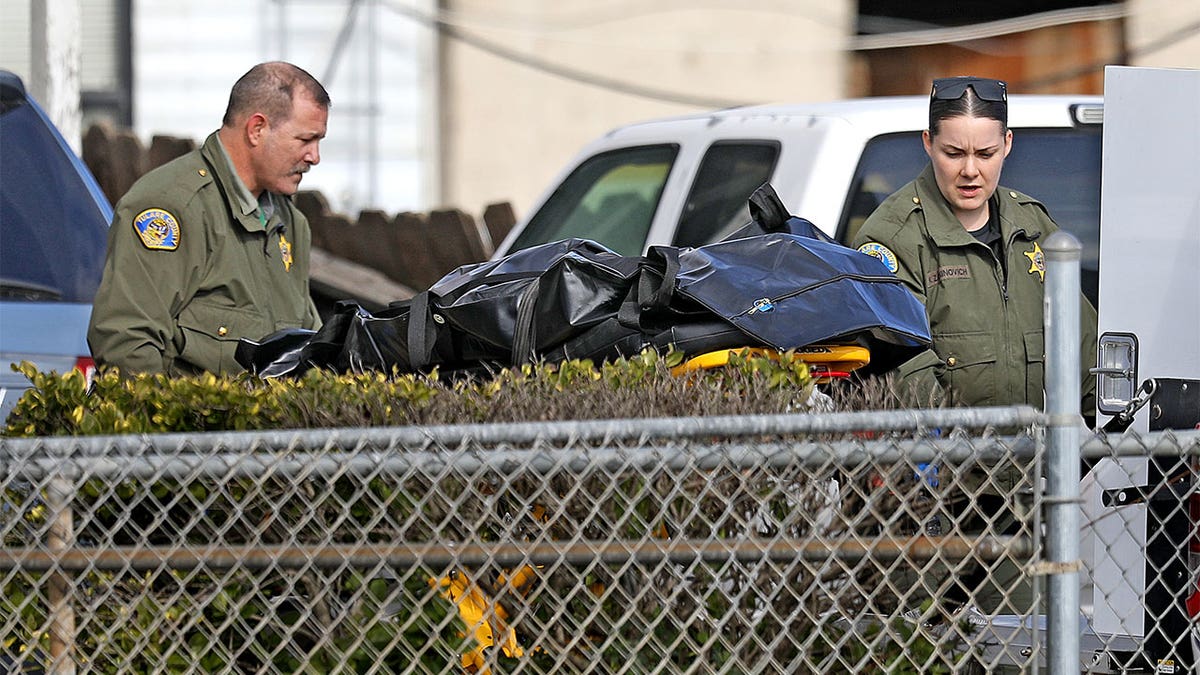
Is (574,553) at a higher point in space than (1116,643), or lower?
higher

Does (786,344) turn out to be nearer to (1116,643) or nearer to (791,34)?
(1116,643)

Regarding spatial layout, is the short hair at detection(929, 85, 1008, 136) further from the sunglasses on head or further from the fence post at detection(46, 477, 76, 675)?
the fence post at detection(46, 477, 76, 675)

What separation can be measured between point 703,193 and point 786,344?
2022mm

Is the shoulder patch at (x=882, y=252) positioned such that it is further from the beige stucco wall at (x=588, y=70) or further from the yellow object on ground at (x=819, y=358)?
the beige stucco wall at (x=588, y=70)

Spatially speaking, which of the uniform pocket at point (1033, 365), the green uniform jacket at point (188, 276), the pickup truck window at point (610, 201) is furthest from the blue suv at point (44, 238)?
the uniform pocket at point (1033, 365)

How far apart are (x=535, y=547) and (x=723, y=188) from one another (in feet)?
8.73

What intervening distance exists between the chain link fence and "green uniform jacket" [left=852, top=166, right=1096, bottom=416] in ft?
3.67

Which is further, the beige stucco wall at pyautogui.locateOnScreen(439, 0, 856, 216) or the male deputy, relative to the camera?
the beige stucco wall at pyautogui.locateOnScreen(439, 0, 856, 216)

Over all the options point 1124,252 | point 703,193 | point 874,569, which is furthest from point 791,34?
point 874,569

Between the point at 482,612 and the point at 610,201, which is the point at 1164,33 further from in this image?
the point at 482,612

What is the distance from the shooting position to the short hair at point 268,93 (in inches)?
179

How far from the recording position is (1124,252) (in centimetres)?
350

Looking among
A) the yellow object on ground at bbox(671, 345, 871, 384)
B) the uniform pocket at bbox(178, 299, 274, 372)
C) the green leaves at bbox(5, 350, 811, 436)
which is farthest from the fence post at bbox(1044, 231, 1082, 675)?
the uniform pocket at bbox(178, 299, 274, 372)

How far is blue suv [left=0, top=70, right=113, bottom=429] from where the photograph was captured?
5000 millimetres
